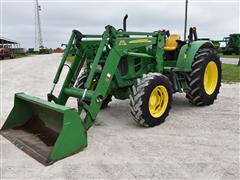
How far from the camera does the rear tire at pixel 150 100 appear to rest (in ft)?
14.6

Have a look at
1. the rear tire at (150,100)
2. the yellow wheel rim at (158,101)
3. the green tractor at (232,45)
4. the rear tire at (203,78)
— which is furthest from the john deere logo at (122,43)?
the green tractor at (232,45)

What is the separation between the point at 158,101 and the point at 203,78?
144 cm

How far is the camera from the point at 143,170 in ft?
10.4

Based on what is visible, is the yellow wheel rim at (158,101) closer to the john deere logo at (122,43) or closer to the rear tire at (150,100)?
the rear tire at (150,100)

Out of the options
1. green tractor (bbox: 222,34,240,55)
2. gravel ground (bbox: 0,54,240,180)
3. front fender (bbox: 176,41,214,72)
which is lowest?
gravel ground (bbox: 0,54,240,180)

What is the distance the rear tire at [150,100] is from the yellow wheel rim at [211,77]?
1.77 m

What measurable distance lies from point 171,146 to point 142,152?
46 centimetres

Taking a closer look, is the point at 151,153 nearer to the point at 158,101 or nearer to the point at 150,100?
the point at 150,100

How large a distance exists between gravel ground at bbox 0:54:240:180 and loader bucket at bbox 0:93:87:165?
0.11 meters

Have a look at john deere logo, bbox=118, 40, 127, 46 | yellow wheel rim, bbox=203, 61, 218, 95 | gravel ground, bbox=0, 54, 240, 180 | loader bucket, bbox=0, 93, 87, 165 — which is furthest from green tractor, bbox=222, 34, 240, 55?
loader bucket, bbox=0, 93, 87, 165

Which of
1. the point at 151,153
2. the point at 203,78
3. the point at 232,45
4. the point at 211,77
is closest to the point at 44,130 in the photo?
the point at 151,153

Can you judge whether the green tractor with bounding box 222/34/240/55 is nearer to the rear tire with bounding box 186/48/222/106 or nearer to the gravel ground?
the rear tire with bounding box 186/48/222/106

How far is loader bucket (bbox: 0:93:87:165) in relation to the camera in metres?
3.46

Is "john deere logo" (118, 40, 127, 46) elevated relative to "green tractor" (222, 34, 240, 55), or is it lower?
lower
